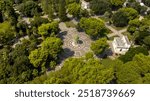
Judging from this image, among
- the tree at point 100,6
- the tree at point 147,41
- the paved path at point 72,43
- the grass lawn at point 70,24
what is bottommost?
the paved path at point 72,43

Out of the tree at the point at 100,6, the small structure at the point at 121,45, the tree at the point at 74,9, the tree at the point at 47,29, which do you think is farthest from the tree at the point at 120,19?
the tree at the point at 47,29

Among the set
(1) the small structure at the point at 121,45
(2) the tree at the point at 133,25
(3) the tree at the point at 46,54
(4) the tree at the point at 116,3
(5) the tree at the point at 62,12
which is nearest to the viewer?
(3) the tree at the point at 46,54

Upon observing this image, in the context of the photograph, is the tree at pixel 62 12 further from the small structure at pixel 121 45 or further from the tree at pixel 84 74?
the tree at pixel 84 74

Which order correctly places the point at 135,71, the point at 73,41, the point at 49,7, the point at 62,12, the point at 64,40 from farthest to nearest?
the point at 49,7
the point at 62,12
the point at 64,40
the point at 73,41
the point at 135,71

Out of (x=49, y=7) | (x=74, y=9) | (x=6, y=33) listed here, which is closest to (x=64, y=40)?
(x=74, y=9)

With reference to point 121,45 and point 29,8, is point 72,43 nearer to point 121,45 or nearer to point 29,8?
point 121,45

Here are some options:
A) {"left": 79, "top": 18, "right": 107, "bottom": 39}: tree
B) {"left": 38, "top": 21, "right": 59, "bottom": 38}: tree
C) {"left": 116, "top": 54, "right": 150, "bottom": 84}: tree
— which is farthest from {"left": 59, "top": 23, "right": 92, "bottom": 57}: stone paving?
{"left": 116, "top": 54, "right": 150, "bottom": 84}: tree

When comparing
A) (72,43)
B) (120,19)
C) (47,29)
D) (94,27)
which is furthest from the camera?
(120,19)
